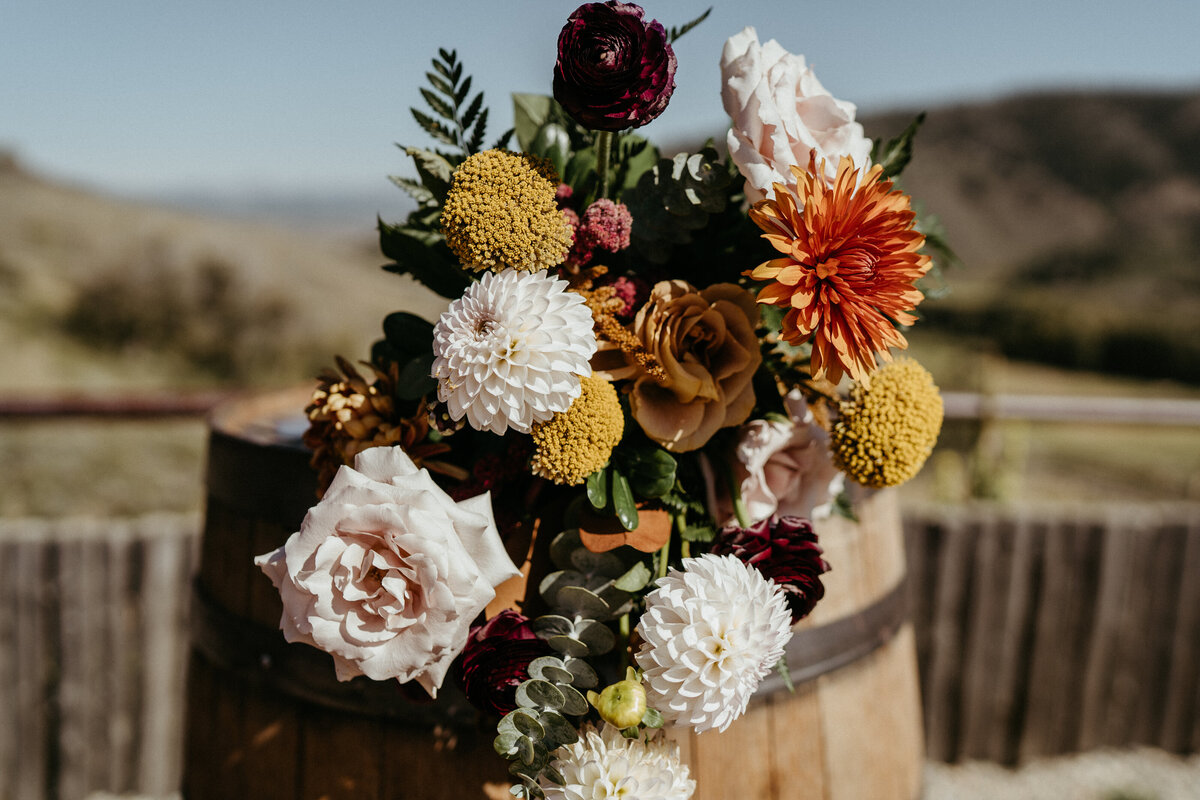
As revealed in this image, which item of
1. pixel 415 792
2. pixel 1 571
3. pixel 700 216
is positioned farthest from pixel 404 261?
pixel 1 571

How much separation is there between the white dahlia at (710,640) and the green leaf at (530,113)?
0.54m

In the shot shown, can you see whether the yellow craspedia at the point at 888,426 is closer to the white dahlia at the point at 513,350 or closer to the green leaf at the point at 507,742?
the white dahlia at the point at 513,350

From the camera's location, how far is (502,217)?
0.64 m

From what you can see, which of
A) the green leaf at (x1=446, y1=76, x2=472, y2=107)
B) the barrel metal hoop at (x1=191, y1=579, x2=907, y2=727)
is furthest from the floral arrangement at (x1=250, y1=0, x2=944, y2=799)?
the barrel metal hoop at (x1=191, y1=579, x2=907, y2=727)

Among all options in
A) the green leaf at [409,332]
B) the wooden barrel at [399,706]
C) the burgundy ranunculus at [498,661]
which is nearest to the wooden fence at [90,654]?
the wooden barrel at [399,706]

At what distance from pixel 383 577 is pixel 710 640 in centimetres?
27

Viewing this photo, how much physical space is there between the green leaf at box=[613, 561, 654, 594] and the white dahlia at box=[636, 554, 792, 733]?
0.18ft

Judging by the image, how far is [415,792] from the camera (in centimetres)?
78

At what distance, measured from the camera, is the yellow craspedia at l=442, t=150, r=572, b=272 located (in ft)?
2.10

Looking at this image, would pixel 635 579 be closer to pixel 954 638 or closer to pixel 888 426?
pixel 888 426

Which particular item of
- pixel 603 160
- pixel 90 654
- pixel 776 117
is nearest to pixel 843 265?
pixel 776 117

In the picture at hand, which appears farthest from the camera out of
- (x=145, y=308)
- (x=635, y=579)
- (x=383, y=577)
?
(x=145, y=308)

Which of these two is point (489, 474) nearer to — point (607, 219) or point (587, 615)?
point (587, 615)

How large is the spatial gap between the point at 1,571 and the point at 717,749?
246 cm
